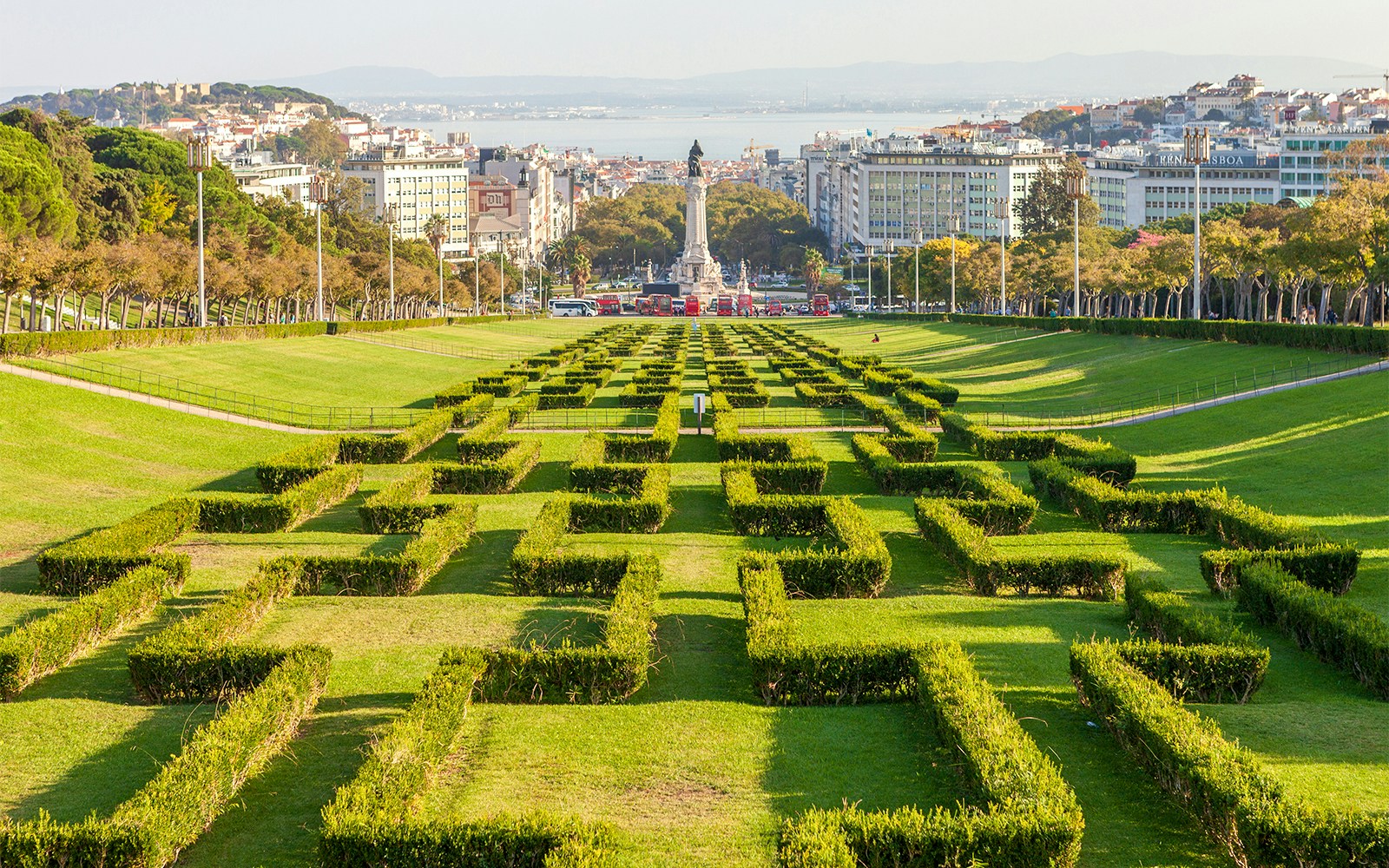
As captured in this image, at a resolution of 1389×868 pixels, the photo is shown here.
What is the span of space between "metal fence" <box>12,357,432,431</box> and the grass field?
9.77 metres

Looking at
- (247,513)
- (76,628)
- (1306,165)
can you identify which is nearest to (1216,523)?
(247,513)

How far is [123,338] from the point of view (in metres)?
56.7

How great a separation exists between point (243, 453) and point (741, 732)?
28562mm

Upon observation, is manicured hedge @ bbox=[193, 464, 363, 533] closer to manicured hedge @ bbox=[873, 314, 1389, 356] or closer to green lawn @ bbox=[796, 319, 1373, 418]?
green lawn @ bbox=[796, 319, 1373, 418]

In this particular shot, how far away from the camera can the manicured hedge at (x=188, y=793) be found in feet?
42.2

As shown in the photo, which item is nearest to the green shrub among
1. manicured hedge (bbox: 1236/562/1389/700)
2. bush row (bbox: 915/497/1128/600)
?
bush row (bbox: 915/497/1128/600)

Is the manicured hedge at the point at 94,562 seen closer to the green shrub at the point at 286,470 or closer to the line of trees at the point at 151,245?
the green shrub at the point at 286,470

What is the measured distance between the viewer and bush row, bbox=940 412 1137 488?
3516 cm

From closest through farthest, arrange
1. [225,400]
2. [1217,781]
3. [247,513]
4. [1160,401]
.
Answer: [1217,781] < [247,513] < [225,400] < [1160,401]

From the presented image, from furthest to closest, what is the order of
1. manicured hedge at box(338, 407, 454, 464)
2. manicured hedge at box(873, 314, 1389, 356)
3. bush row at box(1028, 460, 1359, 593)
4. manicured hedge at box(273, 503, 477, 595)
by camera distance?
1. manicured hedge at box(873, 314, 1389, 356)
2. manicured hedge at box(338, 407, 454, 464)
3. manicured hedge at box(273, 503, 477, 595)
4. bush row at box(1028, 460, 1359, 593)

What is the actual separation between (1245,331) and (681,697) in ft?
158

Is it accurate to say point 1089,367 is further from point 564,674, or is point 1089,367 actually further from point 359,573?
point 564,674


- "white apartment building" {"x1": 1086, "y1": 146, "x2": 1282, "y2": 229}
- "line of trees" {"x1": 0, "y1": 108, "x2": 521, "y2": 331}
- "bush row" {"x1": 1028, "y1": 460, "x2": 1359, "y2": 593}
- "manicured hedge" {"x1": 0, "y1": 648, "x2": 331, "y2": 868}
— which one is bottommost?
"manicured hedge" {"x1": 0, "y1": 648, "x2": 331, "y2": 868}

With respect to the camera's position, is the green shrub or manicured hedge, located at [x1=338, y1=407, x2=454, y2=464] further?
manicured hedge, located at [x1=338, y1=407, x2=454, y2=464]
